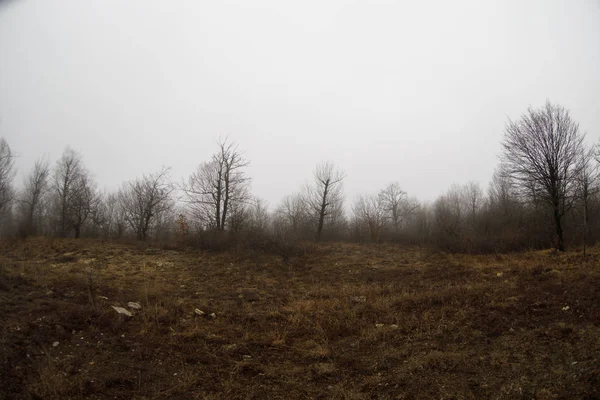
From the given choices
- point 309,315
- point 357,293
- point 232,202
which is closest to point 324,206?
point 232,202

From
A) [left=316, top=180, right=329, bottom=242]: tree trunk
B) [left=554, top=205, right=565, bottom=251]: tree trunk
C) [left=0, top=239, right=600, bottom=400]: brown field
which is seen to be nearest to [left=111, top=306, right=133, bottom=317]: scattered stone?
[left=0, top=239, right=600, bottom=400]: brown field

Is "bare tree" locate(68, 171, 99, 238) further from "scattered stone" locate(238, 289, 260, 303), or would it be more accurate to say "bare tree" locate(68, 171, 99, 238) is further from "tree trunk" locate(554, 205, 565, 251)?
"tree trunk" locate(554, 205, 565, 251)

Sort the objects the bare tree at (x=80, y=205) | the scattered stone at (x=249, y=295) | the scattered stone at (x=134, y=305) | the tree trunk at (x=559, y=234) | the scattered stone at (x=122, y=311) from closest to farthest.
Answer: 1. the scattered stone at (x=122, y=311)
2. the scattered stone at (x=134, y=305)
3. the scattered stone at (x=249, y=295)
4. the tree trunk at (x=559, y=234)
5. the bare tree at (x=80, y=205)

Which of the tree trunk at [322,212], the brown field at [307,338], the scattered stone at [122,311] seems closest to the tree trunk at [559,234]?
the brown field at [307,338]

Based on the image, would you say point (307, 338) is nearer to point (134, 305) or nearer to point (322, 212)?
point (134, 305)

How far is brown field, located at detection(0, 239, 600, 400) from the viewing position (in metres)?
4.39

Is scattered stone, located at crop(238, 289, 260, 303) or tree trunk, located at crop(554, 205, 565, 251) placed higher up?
tree trunk, located at crop(554, 205, 565, 251)

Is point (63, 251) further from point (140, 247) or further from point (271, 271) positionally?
point (271, 271)

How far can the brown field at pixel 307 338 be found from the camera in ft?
14.4

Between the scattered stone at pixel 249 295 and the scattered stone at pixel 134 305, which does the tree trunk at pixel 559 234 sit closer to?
the scattered stone at pixel 249 295

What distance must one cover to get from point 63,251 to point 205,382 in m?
14.4

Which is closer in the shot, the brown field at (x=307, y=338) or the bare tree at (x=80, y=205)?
the brown field at (x=307, y=338)

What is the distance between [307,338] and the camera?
658cm

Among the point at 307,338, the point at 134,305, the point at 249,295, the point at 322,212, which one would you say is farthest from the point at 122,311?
the point at 322,212
